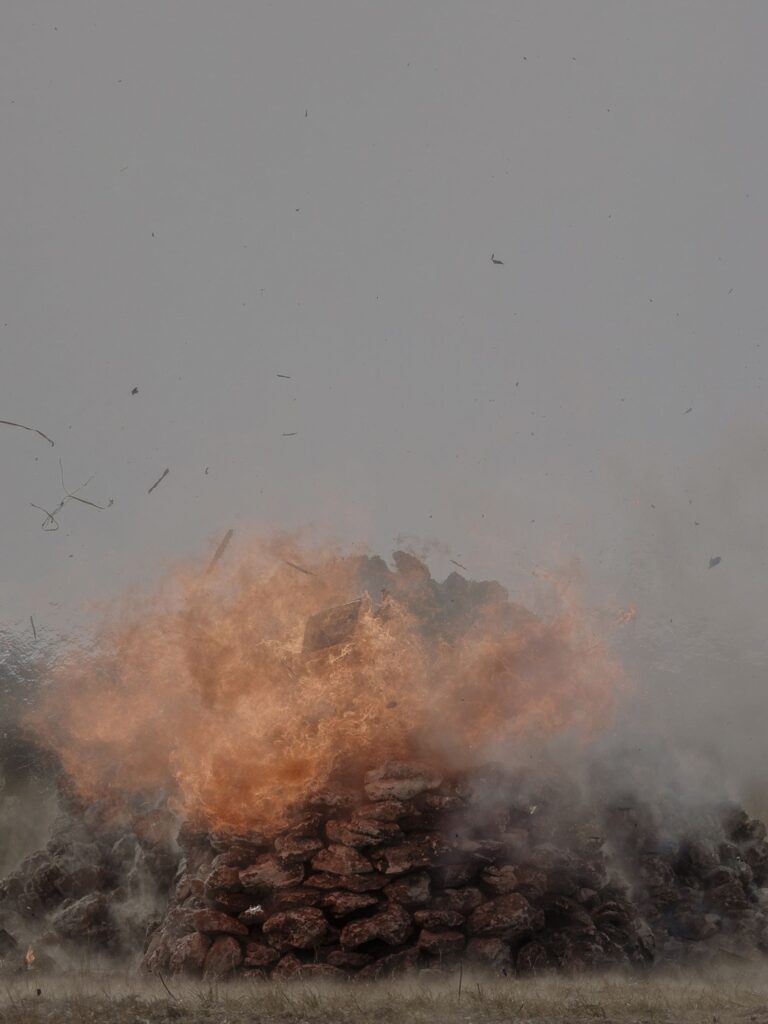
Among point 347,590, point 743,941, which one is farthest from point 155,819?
point 743,941

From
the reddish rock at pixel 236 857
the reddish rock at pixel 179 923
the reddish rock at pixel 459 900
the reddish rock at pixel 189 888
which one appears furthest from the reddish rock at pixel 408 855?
the reddish rock at pixel 179 923

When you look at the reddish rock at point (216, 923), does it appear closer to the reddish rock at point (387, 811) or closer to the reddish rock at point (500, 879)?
the reddish rock at point (387, 811)

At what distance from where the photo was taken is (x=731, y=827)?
30.2 meters

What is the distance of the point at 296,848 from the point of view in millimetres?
22000

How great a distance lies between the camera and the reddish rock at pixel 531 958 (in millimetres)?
20266

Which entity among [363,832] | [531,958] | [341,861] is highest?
[363,832]

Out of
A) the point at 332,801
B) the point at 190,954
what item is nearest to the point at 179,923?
the point at 190,954

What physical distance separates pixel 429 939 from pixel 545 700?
11.0 meters

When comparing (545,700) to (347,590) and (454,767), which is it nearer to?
(454,767)

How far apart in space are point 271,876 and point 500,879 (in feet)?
25.4

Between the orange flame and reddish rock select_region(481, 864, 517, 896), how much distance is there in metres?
3.68

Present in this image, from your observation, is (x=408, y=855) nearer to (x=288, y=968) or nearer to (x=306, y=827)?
(x=306, y=827)

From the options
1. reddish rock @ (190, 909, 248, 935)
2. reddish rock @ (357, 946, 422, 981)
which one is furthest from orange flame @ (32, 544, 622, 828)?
reddish rock @ (357, 946, 422, 981)

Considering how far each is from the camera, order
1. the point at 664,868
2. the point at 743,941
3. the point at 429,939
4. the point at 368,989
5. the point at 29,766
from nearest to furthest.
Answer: the point at 368,989 < the point at 429,939 < the point at 743,941 < the point at 664,868 < the point at 29,766
